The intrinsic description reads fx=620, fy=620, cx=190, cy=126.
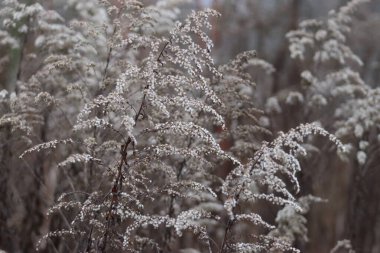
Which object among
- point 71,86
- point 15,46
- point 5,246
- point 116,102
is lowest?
point 5,246

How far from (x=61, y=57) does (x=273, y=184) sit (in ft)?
5.93

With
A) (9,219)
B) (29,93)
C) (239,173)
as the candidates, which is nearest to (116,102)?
(239,173)

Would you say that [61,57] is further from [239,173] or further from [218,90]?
[239,173]

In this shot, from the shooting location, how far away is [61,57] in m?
4.23

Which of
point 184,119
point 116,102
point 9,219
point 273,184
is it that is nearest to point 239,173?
point 273,184

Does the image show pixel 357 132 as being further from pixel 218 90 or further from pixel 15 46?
pixel 15 46

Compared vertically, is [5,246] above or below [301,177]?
below

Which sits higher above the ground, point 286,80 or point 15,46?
point 286,80

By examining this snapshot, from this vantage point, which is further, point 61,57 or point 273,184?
point 61,57

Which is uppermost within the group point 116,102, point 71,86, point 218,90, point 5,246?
point 218,90

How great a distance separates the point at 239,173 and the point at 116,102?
2.52 feet

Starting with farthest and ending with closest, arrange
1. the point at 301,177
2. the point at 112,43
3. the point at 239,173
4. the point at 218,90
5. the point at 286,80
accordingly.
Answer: the point at 286,80, the point at 301,177, the point at 218,90, the point at 112,43, the point at 239,173

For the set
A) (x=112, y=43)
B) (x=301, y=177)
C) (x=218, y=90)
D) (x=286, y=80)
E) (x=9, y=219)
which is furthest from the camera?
(x=286, y=80)

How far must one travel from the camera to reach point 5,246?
5.14 metres
